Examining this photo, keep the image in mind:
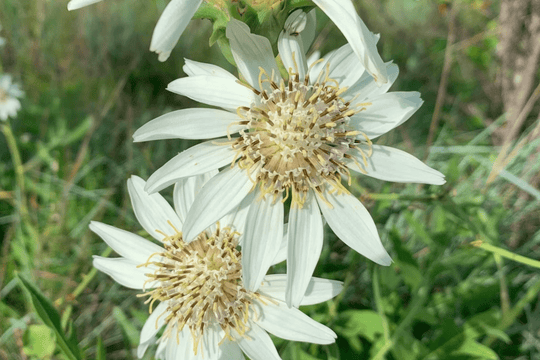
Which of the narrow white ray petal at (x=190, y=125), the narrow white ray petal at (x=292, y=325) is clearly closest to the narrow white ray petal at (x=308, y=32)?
the narrow white ray petal at (x=190, y=125)

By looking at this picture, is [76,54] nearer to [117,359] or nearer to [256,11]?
[117,359]

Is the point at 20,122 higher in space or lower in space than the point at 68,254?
higher

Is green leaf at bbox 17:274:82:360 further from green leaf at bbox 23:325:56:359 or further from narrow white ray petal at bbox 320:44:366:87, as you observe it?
narrow white ray petal at bbox 320:44:366:87

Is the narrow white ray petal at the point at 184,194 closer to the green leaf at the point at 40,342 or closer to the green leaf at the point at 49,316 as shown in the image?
the green leaf at the point at 49,316

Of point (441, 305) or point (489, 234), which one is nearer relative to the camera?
point (489, 234)

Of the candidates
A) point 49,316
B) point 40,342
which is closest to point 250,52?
point 49,316

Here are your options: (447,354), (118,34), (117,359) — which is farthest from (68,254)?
(118,34)
